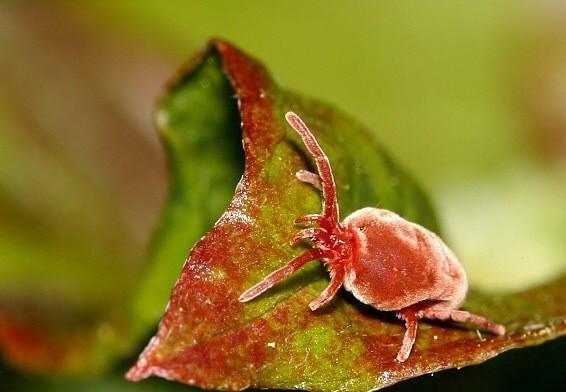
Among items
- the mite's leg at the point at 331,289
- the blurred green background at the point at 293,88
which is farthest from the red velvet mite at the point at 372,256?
the blurred green background at the point at 293,88

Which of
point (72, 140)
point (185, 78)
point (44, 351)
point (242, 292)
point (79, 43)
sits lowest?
point (44, 351)

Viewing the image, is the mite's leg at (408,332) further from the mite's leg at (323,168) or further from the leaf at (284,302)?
the mite's leg at (323,168)

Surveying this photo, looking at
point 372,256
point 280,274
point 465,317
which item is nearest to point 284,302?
point 280,274

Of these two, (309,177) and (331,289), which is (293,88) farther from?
(331,289)

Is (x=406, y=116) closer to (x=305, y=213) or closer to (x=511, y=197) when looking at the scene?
(x=511, y=197)

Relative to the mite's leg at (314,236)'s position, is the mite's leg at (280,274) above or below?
below

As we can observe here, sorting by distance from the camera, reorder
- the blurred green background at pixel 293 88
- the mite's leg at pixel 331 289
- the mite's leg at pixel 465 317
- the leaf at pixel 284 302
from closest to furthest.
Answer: the leaf at pixel 284 302 → the mite's leg at pixel 331 289 → the mite's leg at pixel 465 317 → the blurred green background at pixel 293 88

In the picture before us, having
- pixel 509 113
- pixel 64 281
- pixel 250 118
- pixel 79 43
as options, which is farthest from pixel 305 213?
pixel 79 43

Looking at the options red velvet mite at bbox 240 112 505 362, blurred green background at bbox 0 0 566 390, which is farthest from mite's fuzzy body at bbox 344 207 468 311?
blurred green background at bbox 0 0 566 390
